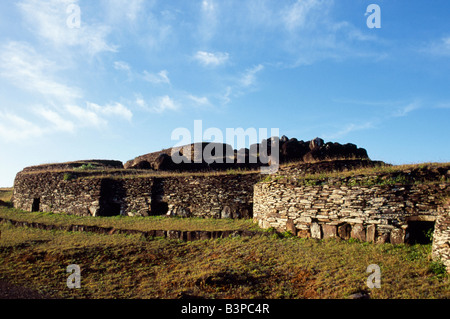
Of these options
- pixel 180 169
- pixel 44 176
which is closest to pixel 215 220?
pixel 180 169

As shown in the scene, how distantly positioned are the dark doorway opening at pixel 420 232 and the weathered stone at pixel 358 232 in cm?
144

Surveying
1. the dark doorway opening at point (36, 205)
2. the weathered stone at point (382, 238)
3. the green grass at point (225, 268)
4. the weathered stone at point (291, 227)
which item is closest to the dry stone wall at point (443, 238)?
the green grass at point (225, 268)

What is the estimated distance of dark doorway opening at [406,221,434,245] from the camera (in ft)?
33.6

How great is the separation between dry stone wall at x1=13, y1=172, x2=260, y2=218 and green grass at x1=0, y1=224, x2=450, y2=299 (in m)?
5.74

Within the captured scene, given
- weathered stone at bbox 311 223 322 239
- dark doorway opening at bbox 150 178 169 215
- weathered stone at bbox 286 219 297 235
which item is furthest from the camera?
dark doorway opening at bbox 150 178 169 215

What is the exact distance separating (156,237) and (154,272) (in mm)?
4124

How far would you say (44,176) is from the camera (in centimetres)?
2558

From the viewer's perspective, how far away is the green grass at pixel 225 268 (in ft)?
26.4

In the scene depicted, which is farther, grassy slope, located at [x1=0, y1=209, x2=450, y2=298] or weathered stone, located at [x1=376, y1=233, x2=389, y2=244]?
weathered stone, located at [x1=376, y1=233, x2=389, y2=244]

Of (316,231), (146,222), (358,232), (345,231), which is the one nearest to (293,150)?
(146,222)

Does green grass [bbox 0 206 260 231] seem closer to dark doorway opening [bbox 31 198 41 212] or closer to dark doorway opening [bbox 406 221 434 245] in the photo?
dark doorway opening [bbox 31 198 41 212]

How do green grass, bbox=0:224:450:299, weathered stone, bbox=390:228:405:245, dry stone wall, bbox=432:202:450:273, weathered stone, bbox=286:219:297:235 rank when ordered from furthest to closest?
weathered stone, bbox=286:219:297:235
weathered stone, bbox=390:228:405:245
dry stone wall, bbox=432:202:450:273
green grass, bbox=0:224:450:299

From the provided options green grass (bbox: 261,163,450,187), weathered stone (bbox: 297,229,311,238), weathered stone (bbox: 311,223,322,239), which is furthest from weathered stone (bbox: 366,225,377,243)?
weathered stone (bbox: 297,229,311,238)

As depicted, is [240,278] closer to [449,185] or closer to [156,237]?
[156,237]
